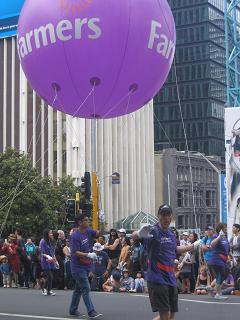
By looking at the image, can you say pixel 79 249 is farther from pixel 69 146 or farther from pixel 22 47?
pixel 69 146

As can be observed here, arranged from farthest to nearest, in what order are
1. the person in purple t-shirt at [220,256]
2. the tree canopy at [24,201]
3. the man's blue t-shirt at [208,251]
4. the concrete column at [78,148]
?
the concrete column at [78,148]
the tree canopy at [24,201]
the man's blue t-shirt at [208,251]
the person in purple t-shirt at [220,256]

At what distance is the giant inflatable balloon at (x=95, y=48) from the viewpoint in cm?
1148

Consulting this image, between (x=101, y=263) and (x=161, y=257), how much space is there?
30.6ft

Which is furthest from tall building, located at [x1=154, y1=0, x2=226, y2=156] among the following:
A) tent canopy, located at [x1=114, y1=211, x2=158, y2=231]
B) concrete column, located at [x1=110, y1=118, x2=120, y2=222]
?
tent canopy, located at [x1=114, y1=211, x2=158, y2=231]

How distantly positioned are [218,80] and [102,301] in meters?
78.7

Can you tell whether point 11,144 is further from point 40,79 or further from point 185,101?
point 40,79

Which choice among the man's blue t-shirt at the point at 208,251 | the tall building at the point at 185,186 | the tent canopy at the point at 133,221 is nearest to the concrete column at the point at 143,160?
the tent canopy at the point at 133,221

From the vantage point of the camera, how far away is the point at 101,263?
16.8 meters

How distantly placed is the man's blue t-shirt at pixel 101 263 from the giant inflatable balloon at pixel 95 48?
5.40 m

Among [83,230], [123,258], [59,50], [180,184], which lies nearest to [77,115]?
[59,50]

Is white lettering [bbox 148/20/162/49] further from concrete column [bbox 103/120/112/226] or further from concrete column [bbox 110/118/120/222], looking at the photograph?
concrete column [bbox 110/118/120/222]

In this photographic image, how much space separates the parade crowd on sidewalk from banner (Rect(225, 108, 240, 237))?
433cm

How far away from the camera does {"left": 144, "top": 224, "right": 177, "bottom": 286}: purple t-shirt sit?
7.56 meters

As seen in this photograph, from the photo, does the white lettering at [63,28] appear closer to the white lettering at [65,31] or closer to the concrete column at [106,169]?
the white lettering at [65,31]
